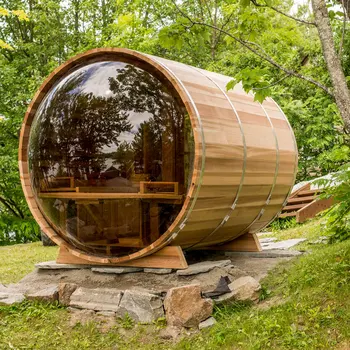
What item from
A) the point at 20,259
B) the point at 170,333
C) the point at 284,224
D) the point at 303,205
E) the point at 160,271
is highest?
the point at 160,271

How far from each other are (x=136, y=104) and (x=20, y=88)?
30.9 feet

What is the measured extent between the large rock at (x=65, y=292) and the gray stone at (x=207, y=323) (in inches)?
52.9

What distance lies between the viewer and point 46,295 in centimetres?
536

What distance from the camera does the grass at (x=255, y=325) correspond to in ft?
14.1

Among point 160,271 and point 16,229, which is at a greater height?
point 160,271

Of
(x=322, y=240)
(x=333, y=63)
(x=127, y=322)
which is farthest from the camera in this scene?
(x=322, y=240)

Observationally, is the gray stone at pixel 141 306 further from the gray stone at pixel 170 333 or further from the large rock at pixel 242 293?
the large rock at pixel 242 293

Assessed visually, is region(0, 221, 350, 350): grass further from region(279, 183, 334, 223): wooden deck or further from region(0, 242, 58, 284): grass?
region(279, 183, 334, 223): wooden deck

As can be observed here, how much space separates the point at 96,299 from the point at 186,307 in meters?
0.93

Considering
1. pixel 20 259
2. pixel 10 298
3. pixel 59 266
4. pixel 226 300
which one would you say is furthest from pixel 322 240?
pixel 20 259

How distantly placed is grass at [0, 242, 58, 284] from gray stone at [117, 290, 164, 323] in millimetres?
2329

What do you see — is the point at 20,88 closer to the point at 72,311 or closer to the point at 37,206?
the point at 37,206

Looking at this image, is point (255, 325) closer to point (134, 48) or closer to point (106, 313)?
point (106, 313)

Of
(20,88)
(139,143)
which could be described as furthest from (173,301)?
(20,88)
